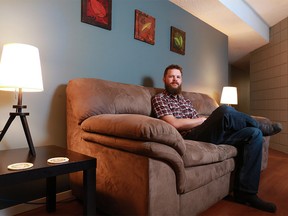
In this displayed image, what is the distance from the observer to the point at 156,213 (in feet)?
3.21

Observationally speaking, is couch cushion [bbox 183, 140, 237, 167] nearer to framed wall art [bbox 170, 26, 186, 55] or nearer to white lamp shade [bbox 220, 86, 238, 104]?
framed wall art [bbox 170, 26, 186, 55]

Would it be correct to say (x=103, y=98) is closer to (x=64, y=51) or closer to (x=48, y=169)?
(x=64, y=51)

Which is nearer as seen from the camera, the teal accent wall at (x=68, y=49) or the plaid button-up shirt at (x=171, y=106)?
the teal accent wall at (x=68, y=49)

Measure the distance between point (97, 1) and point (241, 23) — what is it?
2.32 metres

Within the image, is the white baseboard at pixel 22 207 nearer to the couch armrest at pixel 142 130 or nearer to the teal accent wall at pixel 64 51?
the teal accent wall at pixel 64 51

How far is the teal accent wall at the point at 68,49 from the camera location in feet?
4.36

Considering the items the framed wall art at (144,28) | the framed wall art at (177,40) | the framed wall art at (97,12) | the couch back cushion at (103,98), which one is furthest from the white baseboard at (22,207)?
the framed wall art at (177,40)

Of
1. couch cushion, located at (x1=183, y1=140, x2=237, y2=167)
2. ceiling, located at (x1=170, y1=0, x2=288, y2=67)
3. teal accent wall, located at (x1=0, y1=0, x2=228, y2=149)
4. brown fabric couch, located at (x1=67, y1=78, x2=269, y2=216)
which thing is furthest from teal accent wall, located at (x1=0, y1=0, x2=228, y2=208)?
couch cushion, located at (x1=183, y1=140, x2=237, y2=167)

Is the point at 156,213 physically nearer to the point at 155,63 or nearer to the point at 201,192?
the point at 201,192

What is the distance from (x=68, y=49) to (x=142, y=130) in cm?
101

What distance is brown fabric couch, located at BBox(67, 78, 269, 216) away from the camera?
0.97 meters

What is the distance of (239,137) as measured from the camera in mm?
1508

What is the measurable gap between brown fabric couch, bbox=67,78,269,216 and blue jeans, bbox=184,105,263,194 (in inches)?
2.9

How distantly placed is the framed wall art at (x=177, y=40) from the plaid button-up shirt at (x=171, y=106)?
36.1 inches
